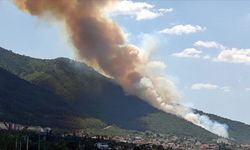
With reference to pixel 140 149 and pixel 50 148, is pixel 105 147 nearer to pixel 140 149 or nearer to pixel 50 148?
pixel 140 149

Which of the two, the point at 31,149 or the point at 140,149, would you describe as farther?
the point at 140,149

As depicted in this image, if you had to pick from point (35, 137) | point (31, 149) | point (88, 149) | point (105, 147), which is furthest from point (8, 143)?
point (105, 147)

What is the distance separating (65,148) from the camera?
498 ft

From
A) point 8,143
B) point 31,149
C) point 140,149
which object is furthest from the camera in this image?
point 140,149

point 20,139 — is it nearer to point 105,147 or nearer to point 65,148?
point 65,148

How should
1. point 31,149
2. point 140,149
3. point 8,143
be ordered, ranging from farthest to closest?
1. point 140,149
2. point 31,149
3. point 8,143

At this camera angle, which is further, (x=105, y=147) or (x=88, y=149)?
(x=105, y=147)

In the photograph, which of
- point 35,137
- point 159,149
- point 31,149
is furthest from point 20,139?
point 159,149

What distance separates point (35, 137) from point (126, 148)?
2977 centimetres

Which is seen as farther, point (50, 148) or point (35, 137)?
point (35, 137)

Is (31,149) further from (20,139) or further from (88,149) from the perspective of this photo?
(88,149)

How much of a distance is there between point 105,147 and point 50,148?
4629 cm

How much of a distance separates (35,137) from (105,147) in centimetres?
2363

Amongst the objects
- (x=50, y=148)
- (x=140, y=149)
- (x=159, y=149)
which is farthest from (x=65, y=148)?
(x=159, y=149)
